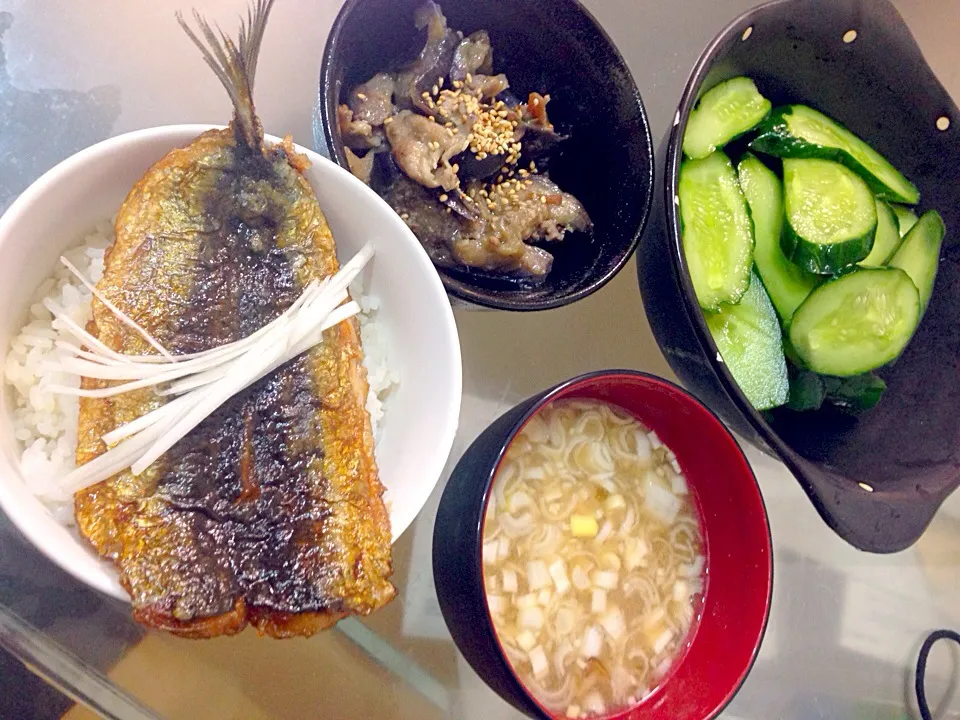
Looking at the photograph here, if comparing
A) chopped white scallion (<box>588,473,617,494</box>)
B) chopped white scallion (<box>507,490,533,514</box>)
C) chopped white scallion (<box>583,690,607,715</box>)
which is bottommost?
chopped white scallion (<box>583,690,607,715</box>)

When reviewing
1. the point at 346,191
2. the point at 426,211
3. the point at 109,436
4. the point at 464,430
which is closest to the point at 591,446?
the point at 464,430

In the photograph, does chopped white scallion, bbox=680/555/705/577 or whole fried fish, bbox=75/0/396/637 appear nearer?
whole fried fish, bbox=75/0/396/637

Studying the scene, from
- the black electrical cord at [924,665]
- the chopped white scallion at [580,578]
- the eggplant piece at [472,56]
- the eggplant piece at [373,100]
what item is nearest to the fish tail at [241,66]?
the eggplant piece at [373,100]

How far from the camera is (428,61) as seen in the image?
140cm

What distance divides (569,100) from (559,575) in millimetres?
931

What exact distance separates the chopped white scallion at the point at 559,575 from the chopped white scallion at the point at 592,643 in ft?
0.30

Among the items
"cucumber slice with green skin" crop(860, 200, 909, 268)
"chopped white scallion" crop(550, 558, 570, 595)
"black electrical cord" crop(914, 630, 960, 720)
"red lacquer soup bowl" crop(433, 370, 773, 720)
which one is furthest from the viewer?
"black electrical cord" crop(914, 630, 960, 720)

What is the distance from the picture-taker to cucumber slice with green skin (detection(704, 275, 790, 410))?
137cm

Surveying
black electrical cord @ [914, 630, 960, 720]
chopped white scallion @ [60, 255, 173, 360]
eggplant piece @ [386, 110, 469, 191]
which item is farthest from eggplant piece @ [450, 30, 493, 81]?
black electrical cord @ [914, 630, 960, 720]

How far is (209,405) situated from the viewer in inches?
39.8

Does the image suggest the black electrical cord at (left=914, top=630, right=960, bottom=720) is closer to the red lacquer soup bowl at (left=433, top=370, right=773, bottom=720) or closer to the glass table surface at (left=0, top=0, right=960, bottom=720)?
the glass table surface at (left=0, top=0, right=960, bottom=720)

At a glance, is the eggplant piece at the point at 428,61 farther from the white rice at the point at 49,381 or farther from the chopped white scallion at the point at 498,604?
the chopped white scallion at the point at 498,604

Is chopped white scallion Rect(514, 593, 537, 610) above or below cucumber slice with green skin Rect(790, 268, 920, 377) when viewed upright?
below

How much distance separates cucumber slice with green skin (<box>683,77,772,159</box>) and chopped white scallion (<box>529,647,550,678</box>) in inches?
37.4
